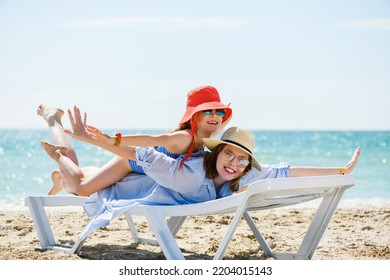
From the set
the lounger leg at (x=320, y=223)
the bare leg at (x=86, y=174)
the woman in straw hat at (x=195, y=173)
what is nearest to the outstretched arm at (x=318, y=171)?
the woman in straw hat at (x=195, y=173)

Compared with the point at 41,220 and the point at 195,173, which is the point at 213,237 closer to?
the point at 41,220

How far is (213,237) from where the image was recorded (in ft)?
16.8

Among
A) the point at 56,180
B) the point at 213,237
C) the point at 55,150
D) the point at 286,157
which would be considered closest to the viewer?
the point at 55,150

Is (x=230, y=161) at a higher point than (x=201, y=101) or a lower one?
lower

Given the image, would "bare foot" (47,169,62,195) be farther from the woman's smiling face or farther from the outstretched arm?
the outstretched arm

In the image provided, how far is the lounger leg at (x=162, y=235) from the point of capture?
11.5 ft

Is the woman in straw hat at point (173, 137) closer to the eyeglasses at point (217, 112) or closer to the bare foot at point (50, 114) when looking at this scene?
the eyeglasses at point (217, 112)

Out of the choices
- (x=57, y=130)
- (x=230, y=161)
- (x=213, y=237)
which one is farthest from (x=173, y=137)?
(x=213, y=237)

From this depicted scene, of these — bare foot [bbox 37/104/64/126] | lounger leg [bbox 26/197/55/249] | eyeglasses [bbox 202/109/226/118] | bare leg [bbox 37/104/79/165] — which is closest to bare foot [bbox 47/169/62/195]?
bare leg [bbox 37/104/79/165]

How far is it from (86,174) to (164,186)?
82cm

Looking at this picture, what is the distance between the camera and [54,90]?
2431 cm

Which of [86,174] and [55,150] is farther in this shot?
[55,150]

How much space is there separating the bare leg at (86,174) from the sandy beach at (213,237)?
440 millimetres

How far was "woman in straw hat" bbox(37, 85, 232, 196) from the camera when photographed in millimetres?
3426
